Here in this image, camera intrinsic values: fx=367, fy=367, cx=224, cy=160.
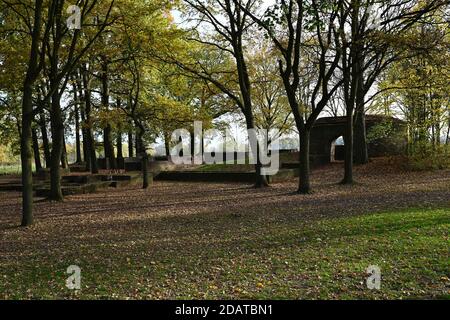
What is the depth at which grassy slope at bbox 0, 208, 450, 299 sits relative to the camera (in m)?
4.63

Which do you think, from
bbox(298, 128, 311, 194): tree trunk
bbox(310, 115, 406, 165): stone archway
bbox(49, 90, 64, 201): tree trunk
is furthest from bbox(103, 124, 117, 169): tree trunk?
bbox(298, 128, 311, 194): tree trunk

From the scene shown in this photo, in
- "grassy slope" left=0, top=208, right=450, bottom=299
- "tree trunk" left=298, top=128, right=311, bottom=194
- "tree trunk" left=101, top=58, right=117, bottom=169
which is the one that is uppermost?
"tree trunk" left=101, top=58, right=117, bottom=169

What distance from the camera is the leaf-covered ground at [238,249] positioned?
4.75m

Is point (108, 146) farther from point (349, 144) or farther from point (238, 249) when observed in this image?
point (238, 249)

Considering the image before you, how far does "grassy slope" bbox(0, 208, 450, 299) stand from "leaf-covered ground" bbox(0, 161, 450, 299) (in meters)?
0.01

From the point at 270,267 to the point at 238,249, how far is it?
1.15 meters

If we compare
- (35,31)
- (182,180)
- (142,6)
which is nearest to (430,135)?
(182,180)

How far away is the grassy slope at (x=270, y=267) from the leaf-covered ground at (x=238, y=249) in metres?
0.01

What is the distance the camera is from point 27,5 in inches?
463

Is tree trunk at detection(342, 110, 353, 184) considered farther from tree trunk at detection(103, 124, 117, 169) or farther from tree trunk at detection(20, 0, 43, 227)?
tree trunk at detection(103, 124, 117, 169)

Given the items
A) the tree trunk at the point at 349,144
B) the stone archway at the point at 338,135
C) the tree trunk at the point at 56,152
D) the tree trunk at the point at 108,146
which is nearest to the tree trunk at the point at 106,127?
the tree trunk at the point at 108,146

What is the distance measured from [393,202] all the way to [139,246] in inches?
288

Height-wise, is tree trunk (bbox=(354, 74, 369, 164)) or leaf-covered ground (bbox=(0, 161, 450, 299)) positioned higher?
tree trunk (bbox=(354, 74, 369, 164))

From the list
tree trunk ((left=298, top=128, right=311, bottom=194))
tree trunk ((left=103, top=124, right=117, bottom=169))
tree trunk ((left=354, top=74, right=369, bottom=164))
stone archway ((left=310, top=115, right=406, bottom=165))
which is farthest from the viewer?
stone archway ((left=310, top=115, right=406, bottom=165))
